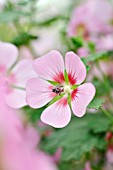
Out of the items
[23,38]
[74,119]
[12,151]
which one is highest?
[12,151]

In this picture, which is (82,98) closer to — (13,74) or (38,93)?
(38,93)

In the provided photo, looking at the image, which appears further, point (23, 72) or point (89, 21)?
point (89, 21)

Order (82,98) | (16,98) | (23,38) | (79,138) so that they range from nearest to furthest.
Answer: (82,98)
(16,98)
(79,138)
(23,38)

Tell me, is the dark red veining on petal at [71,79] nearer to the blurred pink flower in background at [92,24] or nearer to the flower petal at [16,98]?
the flower petal at [16,98]

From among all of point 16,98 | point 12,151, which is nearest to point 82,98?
point 16,98

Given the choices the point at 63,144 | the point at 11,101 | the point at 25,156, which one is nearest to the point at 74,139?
the point at 63,144

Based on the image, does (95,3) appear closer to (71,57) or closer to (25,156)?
(71,57)

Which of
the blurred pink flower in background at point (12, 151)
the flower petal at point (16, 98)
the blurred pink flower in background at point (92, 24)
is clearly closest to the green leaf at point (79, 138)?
the flower petal at point (16, 98)
